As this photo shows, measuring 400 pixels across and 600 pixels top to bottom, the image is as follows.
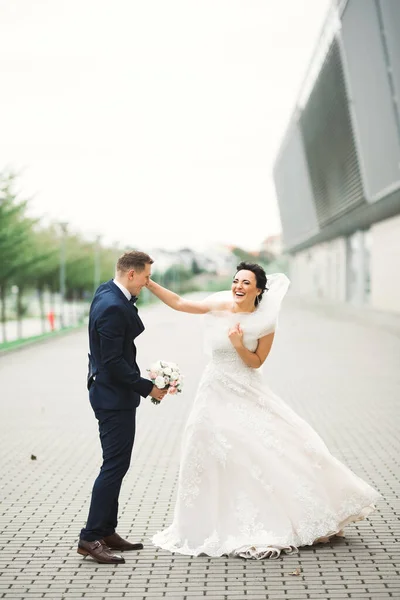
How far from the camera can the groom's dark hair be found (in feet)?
17.7

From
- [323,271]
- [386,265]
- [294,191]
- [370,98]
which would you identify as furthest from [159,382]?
[323,271]

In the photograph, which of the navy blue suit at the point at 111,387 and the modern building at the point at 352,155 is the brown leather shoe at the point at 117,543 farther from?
the modern building at the point at 352,155

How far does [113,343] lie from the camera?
5.23 meters

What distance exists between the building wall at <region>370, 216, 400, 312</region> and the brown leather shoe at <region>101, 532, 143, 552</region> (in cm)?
3853

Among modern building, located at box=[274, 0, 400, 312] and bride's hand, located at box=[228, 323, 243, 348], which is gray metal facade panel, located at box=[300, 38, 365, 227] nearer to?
modern building, located at box=[274, 0, 400, 312]

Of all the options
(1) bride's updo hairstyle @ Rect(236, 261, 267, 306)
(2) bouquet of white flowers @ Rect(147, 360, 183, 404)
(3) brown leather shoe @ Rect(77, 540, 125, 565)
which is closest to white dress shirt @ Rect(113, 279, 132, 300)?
(2) bouquet of white flowers @ Rect(147, 360, 183, 404)

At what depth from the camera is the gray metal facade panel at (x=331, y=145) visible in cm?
4209

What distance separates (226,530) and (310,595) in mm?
969

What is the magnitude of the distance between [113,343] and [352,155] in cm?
3948

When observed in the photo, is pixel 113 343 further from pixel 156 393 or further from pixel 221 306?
pixel 221 306

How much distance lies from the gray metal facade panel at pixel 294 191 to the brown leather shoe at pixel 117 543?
56659 millimetres

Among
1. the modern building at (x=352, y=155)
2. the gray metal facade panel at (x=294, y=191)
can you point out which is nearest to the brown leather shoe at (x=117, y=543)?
the modern building at (x=352, y=155)

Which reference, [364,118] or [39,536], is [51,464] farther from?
[364,118]

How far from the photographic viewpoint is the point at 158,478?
8.04 metres
